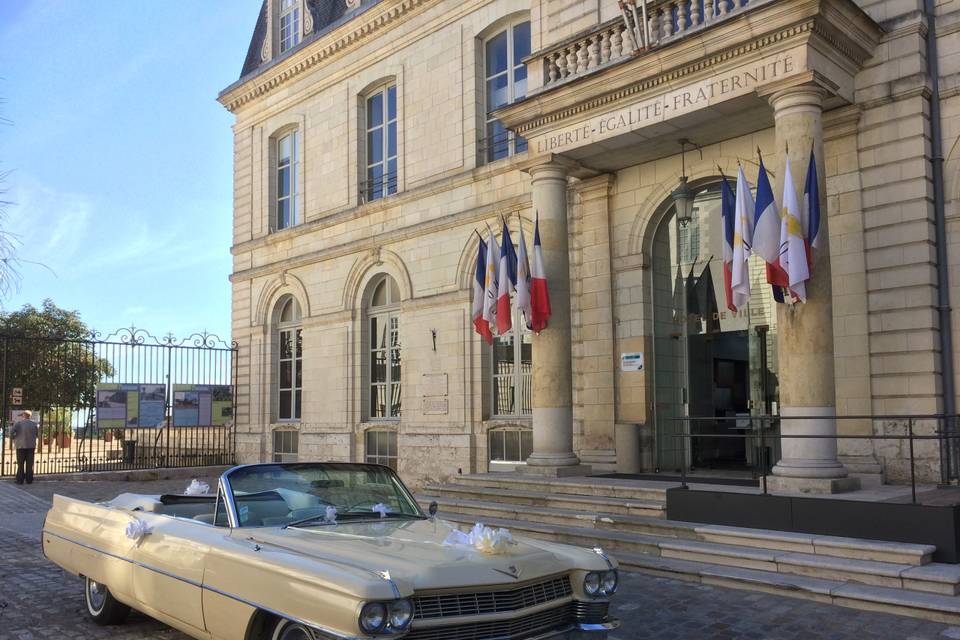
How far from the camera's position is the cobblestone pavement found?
6.09 m

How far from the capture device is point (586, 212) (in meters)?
13.3

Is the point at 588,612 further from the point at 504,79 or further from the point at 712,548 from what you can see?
the point at 504,79

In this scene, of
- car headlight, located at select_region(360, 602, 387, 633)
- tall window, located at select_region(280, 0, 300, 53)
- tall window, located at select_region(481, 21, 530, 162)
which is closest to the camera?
car headlight, located at select_region(360, 602, 387, 633)

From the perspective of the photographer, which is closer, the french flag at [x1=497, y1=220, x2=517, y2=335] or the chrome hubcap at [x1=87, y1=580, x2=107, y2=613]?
the chrome hubcap at [x1=87, y1=580, x2=107, y2=613]

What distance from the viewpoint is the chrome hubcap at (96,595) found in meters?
6.48

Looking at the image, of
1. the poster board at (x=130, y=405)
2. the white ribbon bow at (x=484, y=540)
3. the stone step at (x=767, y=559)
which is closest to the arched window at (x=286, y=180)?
the poster board at (x=130, y=405)

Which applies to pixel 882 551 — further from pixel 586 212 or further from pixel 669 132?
pixel 586 212

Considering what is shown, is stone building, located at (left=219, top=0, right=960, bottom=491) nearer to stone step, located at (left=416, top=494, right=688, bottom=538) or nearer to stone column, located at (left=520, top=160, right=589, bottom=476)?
stone column, located at (left=520, top=160, right=589, bottom=476)

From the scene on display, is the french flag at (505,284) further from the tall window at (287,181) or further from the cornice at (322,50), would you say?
the tall window at (287,181)

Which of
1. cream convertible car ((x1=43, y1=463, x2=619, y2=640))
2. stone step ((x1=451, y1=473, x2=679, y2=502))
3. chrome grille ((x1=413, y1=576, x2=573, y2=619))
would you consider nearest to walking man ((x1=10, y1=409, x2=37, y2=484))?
stone step ((x1=451, y1=473, x2=679, y2=502))

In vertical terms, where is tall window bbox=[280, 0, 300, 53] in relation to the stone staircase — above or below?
above

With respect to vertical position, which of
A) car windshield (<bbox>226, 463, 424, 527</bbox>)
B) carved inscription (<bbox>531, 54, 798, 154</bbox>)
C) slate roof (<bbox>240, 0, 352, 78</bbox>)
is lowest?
car windshield (<bbox>226, 463, 424, 527</bbox>)

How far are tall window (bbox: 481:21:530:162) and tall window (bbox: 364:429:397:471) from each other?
20.0 ft

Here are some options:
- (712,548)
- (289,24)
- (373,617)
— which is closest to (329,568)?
(373,617)
